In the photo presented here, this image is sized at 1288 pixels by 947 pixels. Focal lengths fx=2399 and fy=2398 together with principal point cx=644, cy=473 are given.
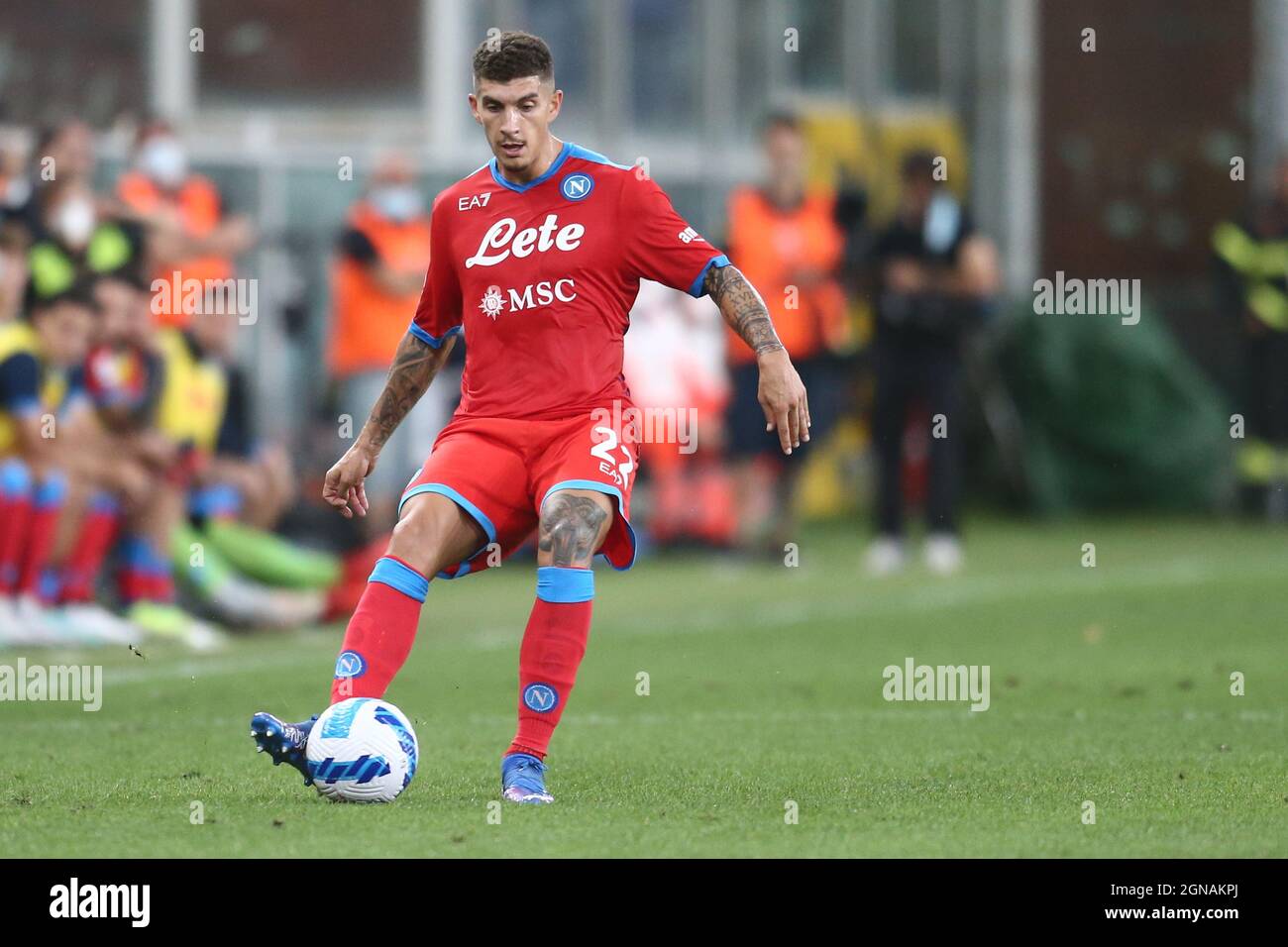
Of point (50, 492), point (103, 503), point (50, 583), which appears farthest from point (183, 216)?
point (50, 583)

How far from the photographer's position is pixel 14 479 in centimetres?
1120

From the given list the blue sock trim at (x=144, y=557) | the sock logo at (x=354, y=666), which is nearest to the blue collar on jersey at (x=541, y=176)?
the sock logo at (x=354, y=666)

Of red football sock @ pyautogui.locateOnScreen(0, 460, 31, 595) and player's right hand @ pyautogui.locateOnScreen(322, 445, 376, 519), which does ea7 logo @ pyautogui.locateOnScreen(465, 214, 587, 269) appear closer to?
player's right hand @ pyautogui.locateOnScreen(322, 445, 376, 519)

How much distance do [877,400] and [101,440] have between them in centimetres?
581

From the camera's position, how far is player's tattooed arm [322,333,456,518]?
6781mm

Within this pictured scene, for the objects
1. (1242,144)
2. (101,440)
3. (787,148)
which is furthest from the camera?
(1242,144)

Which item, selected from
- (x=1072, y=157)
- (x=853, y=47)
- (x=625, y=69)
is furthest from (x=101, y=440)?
(x=1072, y=157)

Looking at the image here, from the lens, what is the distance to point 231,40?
17.7 m

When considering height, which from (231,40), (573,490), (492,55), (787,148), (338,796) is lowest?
(338,796)

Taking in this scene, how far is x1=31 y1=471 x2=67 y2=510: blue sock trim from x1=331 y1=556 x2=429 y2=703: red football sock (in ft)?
17.1

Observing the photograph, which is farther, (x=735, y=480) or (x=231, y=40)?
(x=231, y=40)

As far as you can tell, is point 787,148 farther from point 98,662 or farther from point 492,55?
point 492,55

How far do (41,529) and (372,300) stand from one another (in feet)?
11.3

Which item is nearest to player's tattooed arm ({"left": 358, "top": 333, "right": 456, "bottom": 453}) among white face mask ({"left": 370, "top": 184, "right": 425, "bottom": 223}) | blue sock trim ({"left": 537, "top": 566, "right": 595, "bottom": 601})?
blue sock trim ({"left": 537, "top": 566, "right": 595, "bottom": 601})
